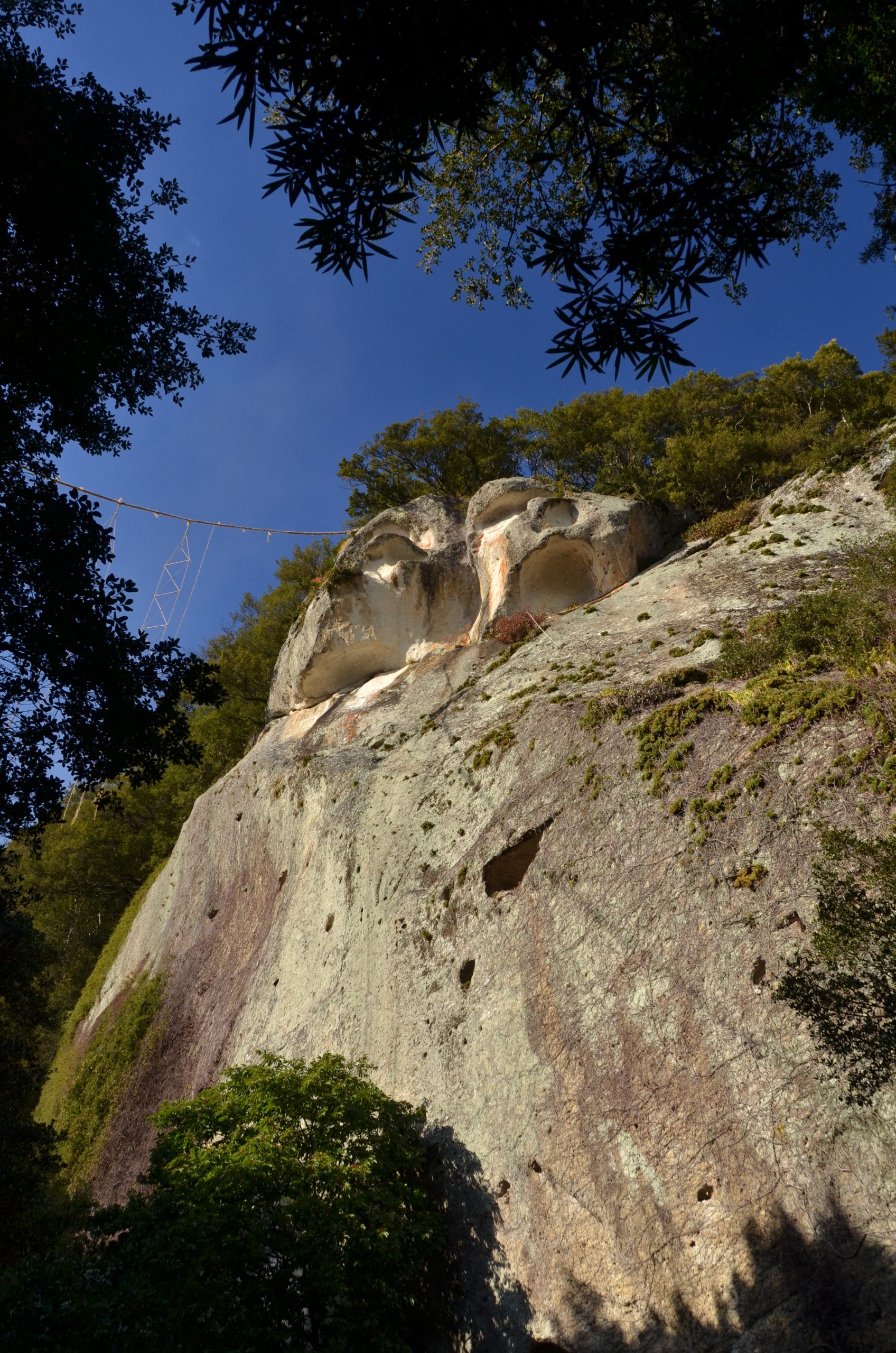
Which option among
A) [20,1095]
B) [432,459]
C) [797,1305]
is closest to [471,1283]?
[797,1305]

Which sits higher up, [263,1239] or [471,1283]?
[263,1239]

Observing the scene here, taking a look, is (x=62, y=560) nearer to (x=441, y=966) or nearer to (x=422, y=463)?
(x=441, y=966)

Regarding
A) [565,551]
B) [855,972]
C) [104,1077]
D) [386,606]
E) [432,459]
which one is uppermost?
[432,459]

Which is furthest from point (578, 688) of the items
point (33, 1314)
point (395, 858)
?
point (33, 1314)

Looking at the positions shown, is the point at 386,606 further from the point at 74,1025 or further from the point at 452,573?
the point at 74,1025

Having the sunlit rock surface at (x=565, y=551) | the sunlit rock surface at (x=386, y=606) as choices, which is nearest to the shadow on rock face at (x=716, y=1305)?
the sunlit rock surface at (x=565, y=551)

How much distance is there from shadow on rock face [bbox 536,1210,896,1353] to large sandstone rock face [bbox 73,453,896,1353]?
0.8 inches

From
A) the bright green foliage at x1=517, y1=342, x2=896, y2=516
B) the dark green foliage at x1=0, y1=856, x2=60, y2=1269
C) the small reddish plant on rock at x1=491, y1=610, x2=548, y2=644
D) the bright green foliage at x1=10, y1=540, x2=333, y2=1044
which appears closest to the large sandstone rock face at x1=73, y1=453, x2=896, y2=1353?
the small reddish plant on rock at x1=491, y1=610, x2=548, y2=644

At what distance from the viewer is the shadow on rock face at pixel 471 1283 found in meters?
7.56

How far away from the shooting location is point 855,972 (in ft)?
21.1

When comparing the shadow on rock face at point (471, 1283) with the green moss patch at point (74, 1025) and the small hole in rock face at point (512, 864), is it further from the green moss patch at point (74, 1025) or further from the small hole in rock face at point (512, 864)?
the green moss patch at point (74, 1025)

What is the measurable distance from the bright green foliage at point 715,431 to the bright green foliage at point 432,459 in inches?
50.8

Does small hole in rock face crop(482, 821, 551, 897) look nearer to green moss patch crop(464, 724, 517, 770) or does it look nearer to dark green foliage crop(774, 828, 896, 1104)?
green moss patch crop(464, 724, 517, 770)

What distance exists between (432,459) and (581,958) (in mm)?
23033
